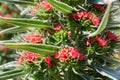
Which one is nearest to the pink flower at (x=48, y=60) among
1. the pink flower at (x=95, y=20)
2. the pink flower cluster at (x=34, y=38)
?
the pink flower cluster at (x=34, y=38)

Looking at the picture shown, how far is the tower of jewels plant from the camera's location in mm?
2771

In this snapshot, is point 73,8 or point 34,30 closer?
point 73,8

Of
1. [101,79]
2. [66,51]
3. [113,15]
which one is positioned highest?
[113,15]

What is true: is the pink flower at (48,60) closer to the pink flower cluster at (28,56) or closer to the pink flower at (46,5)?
the pink flower cluster at (28,56)

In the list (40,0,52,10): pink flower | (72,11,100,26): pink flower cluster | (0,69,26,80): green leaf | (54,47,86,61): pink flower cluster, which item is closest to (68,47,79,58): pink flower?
(54,47,86,61): pink flower cluster

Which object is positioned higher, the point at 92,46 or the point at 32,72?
the point at 92,46

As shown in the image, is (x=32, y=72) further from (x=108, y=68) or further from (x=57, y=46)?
(x=108, y=68)

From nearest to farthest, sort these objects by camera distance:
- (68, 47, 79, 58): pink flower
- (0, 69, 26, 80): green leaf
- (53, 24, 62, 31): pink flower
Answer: (68, 47, 79, 58): pink flower, (53, 24, 62, 31): pink flower, (0, 69, 26, 80): green leaf

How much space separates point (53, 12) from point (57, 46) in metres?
0.25

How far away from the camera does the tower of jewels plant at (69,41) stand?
277 cm

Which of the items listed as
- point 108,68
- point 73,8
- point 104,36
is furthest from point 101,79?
point 73,8

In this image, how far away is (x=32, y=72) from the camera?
2.87m

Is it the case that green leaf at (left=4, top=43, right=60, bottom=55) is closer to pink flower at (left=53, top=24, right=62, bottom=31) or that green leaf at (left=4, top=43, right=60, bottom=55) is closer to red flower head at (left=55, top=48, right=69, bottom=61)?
red flower head at (left=55, top=48, right=69, bottom=61)

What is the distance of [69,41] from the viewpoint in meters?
2.87
